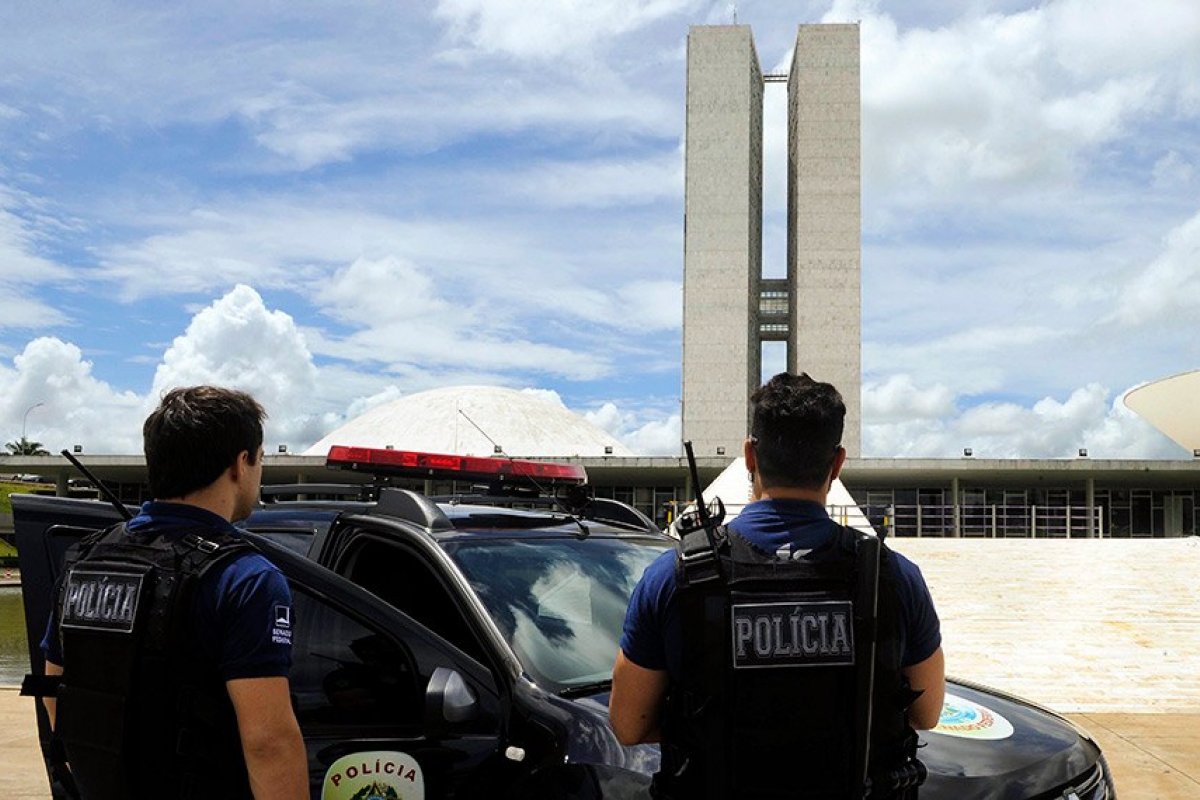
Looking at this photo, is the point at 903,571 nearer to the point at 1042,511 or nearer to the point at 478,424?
the point at 1042,511

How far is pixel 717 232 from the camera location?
70438mm

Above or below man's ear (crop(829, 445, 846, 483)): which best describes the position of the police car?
below

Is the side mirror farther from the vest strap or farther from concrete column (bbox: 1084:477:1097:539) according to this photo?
concrete column (bbox: 1084:477:1097:539)

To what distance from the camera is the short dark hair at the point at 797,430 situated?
2654mm

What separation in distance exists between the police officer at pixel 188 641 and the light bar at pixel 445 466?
248 cm

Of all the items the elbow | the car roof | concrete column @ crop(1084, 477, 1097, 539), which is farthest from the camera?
concrete column @ crop(1084, 477, 1097, 539)

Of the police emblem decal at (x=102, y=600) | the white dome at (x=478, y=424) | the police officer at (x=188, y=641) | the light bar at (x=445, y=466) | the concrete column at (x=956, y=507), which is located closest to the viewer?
the police officer at (x=188, y=641)

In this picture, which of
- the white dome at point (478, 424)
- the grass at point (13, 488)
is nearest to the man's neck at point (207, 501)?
the grass at point (13, 488)

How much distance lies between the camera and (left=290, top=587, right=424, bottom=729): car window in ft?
11.2

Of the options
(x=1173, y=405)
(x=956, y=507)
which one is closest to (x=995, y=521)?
(x=956, y=507)

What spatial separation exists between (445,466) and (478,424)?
8202 cm

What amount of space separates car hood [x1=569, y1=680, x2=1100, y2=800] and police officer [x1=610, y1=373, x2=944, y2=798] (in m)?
0.41

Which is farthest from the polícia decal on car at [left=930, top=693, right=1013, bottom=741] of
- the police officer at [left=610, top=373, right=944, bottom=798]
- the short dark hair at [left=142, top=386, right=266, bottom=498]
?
the short dark hair at [left=142, top=386, right=266, bottom=498]

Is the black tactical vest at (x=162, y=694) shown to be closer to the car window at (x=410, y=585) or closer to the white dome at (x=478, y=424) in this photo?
the car window at (x=410, y=585)
